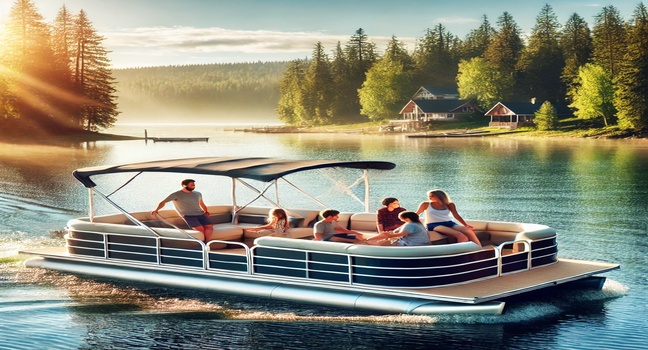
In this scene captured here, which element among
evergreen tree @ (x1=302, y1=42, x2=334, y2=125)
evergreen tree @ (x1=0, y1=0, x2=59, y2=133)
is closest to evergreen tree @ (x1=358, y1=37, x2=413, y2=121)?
evergreen tree @ (x1=302, y1=42, x2=334, y2=125)

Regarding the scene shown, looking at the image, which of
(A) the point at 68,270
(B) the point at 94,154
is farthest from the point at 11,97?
(A) the point at 68,270

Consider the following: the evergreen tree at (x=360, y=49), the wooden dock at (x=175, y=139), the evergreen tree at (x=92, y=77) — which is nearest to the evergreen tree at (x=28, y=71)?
the evergreen tree at (x=92, y=77)

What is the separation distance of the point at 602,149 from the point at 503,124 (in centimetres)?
4189

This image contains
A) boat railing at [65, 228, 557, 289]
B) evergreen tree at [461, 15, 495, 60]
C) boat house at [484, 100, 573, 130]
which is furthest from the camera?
evergreen tree at [461, 15, 495, 60]

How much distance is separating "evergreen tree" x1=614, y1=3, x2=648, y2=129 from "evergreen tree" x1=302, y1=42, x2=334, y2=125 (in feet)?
250

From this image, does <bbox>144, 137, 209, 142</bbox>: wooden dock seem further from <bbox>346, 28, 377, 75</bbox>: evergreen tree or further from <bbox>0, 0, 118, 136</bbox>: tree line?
<bbox>346, 28, 377, 75</bbox>: evergreen tree

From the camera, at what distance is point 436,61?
Result: 563ft

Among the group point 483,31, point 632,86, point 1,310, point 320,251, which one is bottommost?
point 1,310

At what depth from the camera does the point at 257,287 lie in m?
15.8

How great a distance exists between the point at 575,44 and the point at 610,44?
20.6m

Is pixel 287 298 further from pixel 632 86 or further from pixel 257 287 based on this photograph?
pixel 632 86

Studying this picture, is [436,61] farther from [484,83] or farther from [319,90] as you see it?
[484,83]

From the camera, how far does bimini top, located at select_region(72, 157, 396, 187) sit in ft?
52.4

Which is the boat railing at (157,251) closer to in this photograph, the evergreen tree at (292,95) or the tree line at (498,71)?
the tree line at (498,71)
